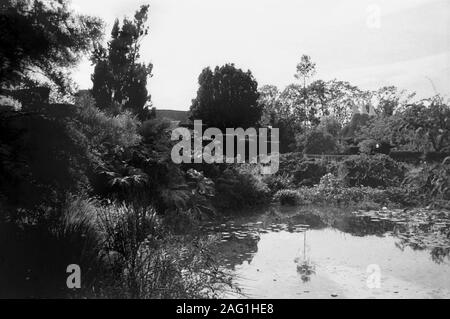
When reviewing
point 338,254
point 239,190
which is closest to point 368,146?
point 239,190

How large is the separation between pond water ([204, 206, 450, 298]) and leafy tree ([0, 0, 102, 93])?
3444 millimetres

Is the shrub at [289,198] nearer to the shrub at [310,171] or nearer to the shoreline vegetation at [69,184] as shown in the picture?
the shrub at [310,171]

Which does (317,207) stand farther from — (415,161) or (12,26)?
(12,26)

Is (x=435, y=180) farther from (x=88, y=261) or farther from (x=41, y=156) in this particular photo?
(x=41, y=156)

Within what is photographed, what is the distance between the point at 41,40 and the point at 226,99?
2627cm

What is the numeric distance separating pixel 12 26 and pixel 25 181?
1.60 m

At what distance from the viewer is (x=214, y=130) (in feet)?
92.5

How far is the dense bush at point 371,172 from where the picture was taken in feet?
59.0

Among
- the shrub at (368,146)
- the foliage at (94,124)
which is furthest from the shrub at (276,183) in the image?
the foliage at (94,124)

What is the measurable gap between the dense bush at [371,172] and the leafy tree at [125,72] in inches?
334

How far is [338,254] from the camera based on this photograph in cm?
823

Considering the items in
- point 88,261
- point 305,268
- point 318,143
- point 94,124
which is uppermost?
point 318,143

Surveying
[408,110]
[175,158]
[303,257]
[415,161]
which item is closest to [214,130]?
[415,161]

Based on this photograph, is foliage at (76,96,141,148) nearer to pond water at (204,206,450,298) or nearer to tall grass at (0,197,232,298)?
tall grass at (0,197,232,298)
